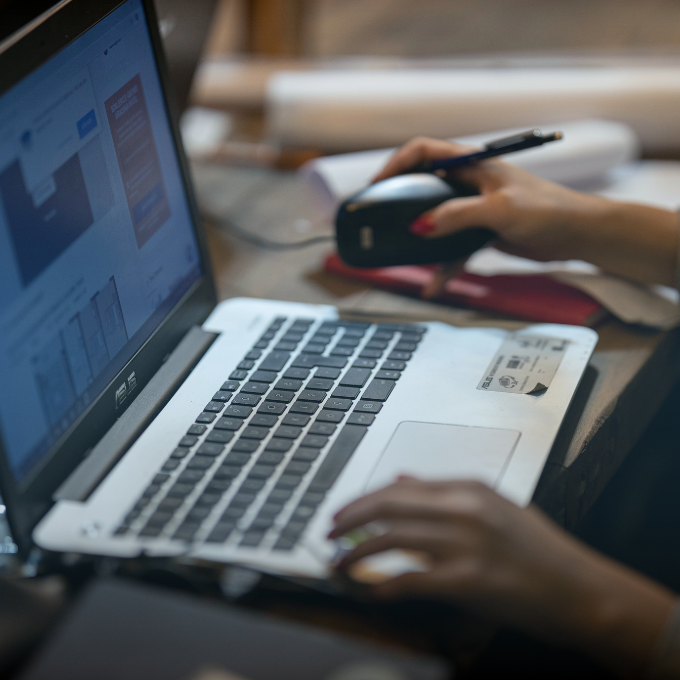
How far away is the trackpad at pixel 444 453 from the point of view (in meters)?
0.51

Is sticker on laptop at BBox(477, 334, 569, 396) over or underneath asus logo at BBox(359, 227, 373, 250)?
underneath

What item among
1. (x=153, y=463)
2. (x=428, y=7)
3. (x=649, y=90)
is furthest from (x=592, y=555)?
(x=428, y=7)

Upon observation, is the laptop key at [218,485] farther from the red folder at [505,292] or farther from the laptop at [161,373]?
the red folder at [505,292]

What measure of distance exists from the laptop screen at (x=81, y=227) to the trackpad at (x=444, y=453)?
0.70ft

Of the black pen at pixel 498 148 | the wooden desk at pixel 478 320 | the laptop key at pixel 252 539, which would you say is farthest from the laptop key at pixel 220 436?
the black pen at pixel 498 148

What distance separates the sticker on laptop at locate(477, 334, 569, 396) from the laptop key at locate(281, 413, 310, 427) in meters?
0.14

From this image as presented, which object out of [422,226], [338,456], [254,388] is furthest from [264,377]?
[422,226]

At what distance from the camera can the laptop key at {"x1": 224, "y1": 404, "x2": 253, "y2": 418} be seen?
1.90 ft

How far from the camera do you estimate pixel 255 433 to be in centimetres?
55

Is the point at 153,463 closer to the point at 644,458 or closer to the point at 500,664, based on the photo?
the point at 500,664

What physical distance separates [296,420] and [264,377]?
7 centimetres

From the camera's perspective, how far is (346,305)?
0.79 meters

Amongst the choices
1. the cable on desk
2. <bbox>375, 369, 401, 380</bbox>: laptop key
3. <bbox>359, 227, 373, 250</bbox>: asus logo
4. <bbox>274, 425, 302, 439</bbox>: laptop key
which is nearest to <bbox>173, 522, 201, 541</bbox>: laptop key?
<bbox>274, 425, 302, 439</bbox>: laptop key

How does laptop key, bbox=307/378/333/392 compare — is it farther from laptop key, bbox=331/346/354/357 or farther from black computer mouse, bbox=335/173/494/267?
black computer mouse, bbox=335/173/494/267
